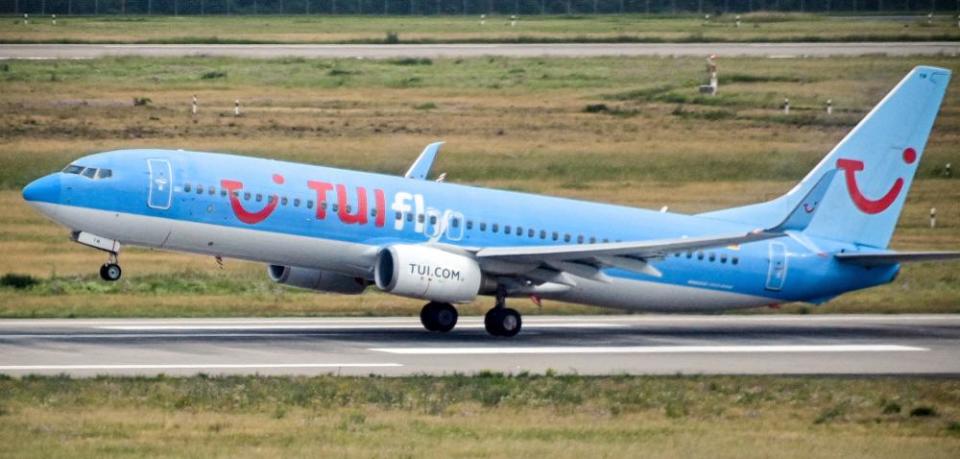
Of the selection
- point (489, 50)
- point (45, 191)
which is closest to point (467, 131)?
point (489, 50)

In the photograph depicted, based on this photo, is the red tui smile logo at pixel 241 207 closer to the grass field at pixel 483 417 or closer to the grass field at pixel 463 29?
the grass field at pixel 483 417

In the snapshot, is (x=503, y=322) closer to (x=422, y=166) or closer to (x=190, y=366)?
(x=422, y=166)

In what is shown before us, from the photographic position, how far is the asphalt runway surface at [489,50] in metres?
88.6

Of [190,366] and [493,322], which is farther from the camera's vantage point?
[493,322]

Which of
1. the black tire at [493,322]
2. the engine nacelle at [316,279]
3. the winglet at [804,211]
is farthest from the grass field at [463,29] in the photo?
the winglet at [804,211]

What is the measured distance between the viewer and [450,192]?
122ft

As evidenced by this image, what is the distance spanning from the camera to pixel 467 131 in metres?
69.8

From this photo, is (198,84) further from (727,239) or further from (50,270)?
A: (727,239)

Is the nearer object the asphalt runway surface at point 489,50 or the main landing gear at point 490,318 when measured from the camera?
the main landing gear at point 490,318

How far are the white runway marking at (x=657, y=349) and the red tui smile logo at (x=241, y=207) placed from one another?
3.53 meters

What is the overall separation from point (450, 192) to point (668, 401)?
10922mm

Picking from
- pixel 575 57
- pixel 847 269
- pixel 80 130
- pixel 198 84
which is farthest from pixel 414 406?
pixel 575 57

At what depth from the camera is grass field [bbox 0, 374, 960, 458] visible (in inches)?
902

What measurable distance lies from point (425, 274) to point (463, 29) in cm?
7324
